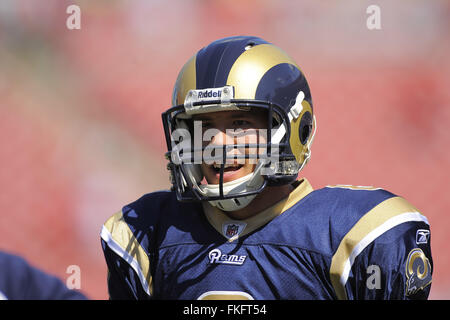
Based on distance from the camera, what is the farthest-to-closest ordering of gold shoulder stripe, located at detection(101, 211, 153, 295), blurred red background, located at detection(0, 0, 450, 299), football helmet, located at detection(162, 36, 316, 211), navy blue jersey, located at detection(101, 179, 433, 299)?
blurred red background, located at detection(0, 0, 450, 299) → gold shoulder stripe, located at detection(101, 211, 153, 295) → football helmet, located at detection(162, 36, 316, 211) → navy blue jersey, located at detection(101, 179, 433, 299)

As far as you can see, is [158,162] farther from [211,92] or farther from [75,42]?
[211,92]

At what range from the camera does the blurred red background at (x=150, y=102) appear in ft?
11.3

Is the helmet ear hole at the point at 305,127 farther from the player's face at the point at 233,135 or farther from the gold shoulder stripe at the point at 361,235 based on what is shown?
the gold shoulder stripe at the point at 361,235

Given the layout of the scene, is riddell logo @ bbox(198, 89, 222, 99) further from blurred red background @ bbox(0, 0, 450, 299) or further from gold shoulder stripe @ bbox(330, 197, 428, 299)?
blurred red background @ bbox(0, 0, 450, 299)

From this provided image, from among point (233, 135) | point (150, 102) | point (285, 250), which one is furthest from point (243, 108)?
point (150, 102)

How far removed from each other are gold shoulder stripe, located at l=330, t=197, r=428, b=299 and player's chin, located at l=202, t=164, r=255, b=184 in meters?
0.34

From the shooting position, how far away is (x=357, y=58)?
11.9ft

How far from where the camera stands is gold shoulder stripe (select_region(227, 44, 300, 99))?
5.38ft

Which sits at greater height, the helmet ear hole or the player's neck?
the helmet ear hole

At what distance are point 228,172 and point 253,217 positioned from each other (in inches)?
6.1

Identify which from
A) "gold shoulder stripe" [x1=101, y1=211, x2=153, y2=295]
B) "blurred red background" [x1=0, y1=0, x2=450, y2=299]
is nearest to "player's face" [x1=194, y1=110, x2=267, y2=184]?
"gold shoulder stripe" [x1=101, y1=211, x2=153, y2=295]

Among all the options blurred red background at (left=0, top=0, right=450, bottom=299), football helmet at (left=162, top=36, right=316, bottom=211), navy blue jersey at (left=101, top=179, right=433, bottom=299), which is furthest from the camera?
blurred red background at (left=0, top=0, right=450, bottom=299)

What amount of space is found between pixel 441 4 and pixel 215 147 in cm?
262
